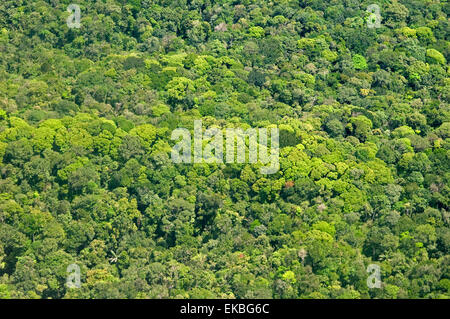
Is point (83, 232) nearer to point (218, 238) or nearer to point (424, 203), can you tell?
point (218, 238)

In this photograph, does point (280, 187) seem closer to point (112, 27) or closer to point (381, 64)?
point (381, 64)

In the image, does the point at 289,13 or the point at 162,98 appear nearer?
the point at 162,98

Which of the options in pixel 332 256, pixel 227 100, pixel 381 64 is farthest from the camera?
pixel 381 64

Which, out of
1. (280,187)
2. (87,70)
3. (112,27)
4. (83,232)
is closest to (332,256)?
(280,187)

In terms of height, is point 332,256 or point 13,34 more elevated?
point 13,34

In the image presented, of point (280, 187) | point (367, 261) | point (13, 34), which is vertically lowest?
point (367, 261)

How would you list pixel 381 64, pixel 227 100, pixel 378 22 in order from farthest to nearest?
pixel 378 22
pixel 381 64
pixel 227 100

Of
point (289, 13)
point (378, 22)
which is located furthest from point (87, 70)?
point (378, 22)
